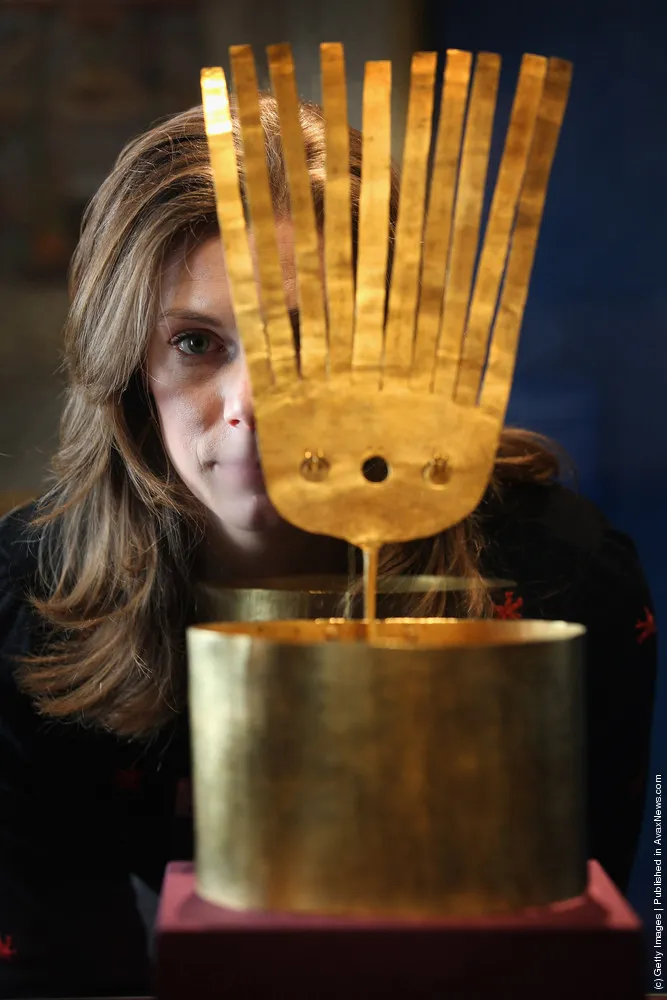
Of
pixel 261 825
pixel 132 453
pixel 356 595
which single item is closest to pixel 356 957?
pixel 261 825

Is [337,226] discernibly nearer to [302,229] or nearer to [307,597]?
[302,229]

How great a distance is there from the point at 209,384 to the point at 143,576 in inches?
5.8

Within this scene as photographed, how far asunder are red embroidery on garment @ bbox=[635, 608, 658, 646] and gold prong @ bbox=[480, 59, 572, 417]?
268 mm

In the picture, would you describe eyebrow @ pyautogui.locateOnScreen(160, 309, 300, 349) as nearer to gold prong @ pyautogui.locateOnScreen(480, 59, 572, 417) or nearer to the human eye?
the human eye

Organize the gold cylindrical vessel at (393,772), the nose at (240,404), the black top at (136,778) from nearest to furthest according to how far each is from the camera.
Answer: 1. the gold cylindrical vessel at (393,772)
2. the nose at (240,404)
3. the black top at (136,778)

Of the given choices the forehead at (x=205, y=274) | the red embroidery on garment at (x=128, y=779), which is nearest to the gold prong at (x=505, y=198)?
the forehead at (x=205, y=274)

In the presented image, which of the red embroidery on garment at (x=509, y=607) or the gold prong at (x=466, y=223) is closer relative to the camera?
the gold prong at (x=466, y=223)

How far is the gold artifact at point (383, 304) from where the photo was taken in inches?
20.3

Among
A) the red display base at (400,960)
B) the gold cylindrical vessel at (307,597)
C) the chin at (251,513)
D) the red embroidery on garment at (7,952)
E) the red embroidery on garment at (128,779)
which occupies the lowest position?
the red embroidery on garment at (7,952)

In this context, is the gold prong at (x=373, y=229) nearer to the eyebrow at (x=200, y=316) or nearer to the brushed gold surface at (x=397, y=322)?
the brushed gold surface at (x=397, y=322)

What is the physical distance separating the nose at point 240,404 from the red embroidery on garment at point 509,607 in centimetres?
20

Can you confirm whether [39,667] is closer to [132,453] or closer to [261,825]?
[132,453]

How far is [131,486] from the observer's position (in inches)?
29.3

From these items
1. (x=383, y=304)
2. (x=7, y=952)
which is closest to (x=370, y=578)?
(x=383, y=304)
